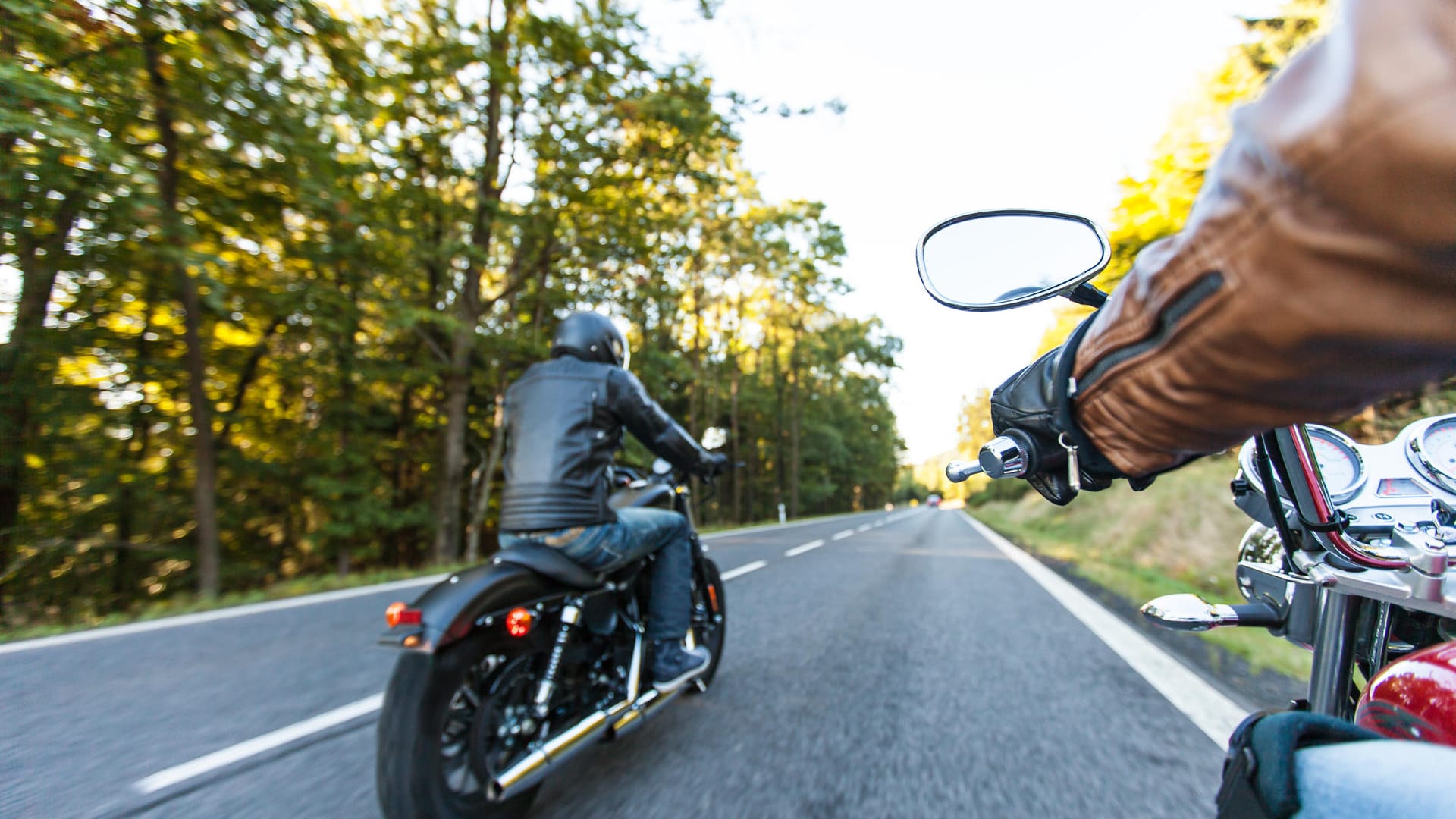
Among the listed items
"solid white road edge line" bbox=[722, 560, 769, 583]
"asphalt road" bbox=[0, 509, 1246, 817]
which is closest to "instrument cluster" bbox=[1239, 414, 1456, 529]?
"asphalt road" bbox=[0, 509, 1246, 817]

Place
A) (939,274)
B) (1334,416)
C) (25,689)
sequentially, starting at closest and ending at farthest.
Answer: (1334,416), (939,274), (25,689)

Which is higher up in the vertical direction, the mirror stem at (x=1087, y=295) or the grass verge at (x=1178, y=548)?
the mirror stem at (x=1087, y=295)

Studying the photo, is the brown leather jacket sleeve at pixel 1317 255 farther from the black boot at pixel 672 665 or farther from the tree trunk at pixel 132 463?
the tree trunk at pixel 132 463

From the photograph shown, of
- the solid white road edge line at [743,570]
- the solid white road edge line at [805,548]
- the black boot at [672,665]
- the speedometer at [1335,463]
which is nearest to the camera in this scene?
the speedometer at [1335,463]

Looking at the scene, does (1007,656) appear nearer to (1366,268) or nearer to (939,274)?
(939,274)

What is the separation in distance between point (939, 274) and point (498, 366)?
39.0 ft

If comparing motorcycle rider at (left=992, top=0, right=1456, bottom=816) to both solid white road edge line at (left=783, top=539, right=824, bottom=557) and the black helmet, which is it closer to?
the black helmet

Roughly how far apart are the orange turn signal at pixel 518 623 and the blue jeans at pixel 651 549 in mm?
266

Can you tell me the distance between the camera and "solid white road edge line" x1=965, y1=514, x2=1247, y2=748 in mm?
2844

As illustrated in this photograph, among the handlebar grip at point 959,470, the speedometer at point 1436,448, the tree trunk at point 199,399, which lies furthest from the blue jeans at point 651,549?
the tree trunk at point 199,399

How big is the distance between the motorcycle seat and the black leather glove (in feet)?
5.50

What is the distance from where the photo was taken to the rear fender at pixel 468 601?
6.15 feet

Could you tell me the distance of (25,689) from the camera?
121 inches

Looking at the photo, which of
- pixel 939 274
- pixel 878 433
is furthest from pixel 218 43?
pixel 878 433
